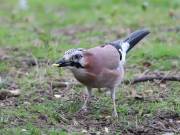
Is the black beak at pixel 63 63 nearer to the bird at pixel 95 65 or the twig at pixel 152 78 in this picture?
the bird at pixel 95 65

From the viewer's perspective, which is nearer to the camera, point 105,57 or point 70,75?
point 105,57

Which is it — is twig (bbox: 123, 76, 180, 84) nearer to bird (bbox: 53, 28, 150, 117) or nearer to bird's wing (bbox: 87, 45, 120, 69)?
bird (bbox: 53, 28, 150, 117)

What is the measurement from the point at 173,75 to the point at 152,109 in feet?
3.98

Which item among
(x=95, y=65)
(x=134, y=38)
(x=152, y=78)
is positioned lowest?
(x=152, y=78)

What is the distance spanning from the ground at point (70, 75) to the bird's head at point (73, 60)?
510 mm

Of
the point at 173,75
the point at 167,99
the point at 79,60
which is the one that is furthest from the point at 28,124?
the point at 173,75

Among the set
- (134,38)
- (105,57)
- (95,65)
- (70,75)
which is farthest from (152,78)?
(95,65)

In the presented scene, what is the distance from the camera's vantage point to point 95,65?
539 centimetres

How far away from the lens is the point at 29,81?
6.70 m

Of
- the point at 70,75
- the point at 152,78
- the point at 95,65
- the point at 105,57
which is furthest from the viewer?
the point at 70,75

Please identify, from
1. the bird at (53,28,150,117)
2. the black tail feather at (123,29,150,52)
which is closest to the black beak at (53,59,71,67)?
the bird at (53,28,150,117)

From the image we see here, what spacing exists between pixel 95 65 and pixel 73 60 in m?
0.26

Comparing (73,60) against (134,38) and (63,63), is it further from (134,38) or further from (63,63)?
(134,38)

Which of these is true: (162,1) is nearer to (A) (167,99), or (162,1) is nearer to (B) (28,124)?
(A) (167,99)
